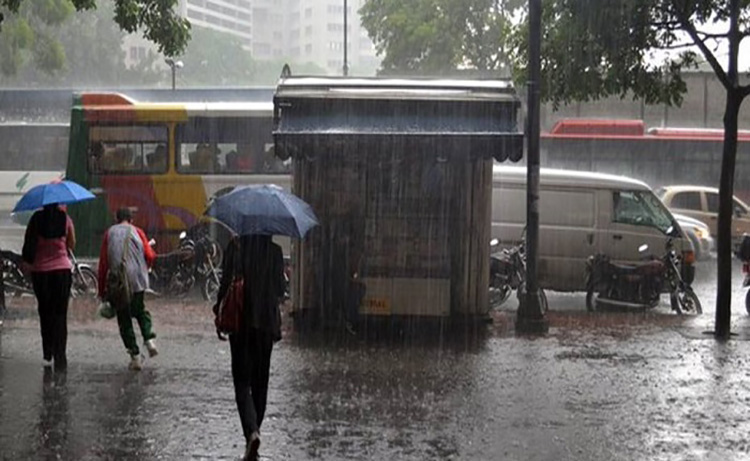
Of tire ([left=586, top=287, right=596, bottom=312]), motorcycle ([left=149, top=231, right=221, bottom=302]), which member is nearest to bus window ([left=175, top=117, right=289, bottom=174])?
motorcycle ([left=149, top=231, right=221, bottom=302])

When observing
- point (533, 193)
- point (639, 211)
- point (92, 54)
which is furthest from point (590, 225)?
point (92, 54)

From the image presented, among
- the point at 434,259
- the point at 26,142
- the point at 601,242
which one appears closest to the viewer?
the point at 434,259

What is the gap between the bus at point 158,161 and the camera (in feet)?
68.3

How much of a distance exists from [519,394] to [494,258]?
657 cm

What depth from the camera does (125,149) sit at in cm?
2111

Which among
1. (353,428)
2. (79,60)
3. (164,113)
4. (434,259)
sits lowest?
(353,428)

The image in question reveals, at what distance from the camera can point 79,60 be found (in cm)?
5538

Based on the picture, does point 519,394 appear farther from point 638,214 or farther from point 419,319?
point 638,214

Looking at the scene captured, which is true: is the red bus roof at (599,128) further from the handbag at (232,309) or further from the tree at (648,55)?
the handbag at (232,309)

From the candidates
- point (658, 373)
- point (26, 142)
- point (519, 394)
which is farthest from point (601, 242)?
point (26, 142)

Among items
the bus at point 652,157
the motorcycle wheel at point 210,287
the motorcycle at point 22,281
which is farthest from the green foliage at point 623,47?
the bus at point 652,157

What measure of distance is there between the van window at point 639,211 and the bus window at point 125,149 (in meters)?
8.26

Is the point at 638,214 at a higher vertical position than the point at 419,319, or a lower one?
higher

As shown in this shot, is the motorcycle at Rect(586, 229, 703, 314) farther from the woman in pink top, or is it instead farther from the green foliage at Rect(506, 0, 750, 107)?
the woman in pink top
